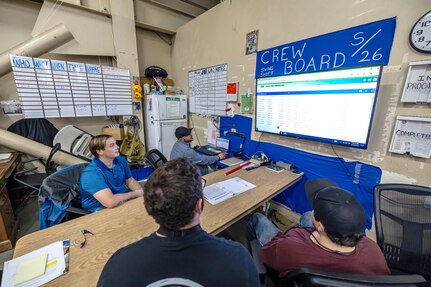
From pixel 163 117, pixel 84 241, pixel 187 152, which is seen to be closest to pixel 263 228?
pixel 84 241

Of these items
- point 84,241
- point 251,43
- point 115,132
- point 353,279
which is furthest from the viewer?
point 115,132

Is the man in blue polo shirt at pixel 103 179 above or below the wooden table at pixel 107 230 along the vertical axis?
above

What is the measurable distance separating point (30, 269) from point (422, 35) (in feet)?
8.36

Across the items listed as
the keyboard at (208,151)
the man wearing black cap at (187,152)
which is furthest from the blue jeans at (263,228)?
the keyboard at (208,151)

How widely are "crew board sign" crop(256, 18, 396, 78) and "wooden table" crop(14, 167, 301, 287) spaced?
1.29 metres

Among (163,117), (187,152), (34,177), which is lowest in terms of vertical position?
(34,177)

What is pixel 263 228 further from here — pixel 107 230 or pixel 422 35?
pixel 422 35

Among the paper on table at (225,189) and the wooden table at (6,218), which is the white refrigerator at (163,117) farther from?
the paper on table at (225,189)

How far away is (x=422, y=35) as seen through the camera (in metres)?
1.17

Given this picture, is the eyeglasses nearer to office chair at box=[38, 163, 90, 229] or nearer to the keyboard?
office chair at box=[38, 163, 90, 229]

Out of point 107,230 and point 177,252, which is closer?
point 177,252

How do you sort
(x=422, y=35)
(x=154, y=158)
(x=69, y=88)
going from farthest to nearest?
(x=69, y=88), (x=154, y=158), (x=422, y=35)

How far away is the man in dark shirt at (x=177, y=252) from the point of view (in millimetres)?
495

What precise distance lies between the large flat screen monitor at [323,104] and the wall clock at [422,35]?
238 millimetres
